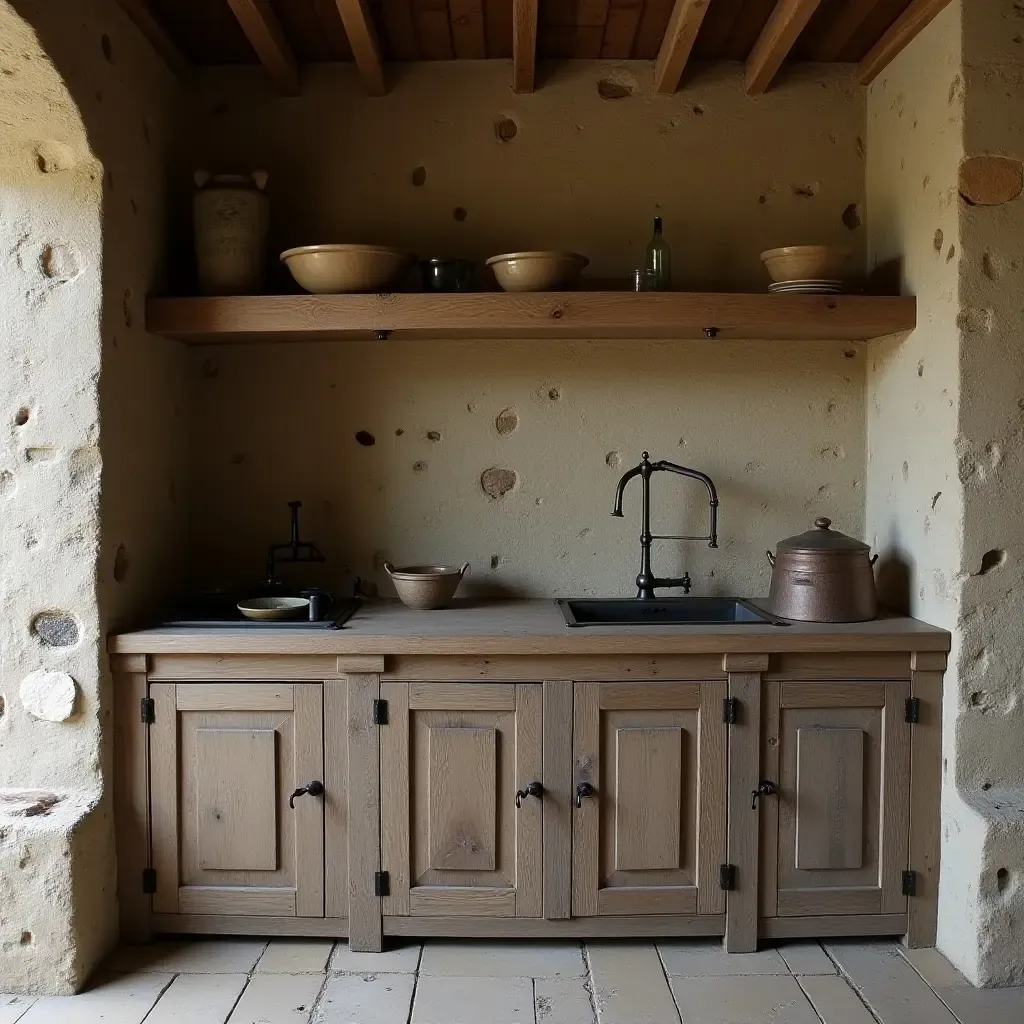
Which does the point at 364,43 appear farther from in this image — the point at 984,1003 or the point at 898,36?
the point at 984,1003

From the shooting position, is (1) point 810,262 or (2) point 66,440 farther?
(1) point 810,262

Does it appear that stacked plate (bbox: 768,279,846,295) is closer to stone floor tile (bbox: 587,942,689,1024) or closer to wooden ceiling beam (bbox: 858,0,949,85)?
wooden ceiling beam (bbox: 858,0,949,85)

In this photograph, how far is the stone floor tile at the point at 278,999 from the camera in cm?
198

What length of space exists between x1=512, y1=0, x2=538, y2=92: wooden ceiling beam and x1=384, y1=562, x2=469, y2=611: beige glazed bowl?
52.9 inches

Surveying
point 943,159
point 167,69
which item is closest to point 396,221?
point 167,69

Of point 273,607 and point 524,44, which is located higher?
point 524,44

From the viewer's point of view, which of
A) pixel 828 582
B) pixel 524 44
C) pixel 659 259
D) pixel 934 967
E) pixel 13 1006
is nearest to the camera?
pixel 13 1006

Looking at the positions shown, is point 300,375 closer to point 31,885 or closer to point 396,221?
point 396,221

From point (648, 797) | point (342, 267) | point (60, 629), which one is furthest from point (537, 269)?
point (60, 629)

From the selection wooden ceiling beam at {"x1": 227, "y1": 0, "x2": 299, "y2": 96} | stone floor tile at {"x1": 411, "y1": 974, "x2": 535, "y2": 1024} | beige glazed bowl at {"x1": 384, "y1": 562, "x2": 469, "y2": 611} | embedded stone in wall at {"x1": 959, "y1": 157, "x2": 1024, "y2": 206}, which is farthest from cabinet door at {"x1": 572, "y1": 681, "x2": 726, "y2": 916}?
wooden ceiling beam at {"x1": 227, "y1": 0, "x2": 299, "y2": 96}

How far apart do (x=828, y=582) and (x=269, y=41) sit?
75.4 inches

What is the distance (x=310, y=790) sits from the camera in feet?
7.32

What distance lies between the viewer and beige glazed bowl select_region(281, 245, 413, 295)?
239 centimetres

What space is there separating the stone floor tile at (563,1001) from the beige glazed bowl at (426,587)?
3.04 ft
